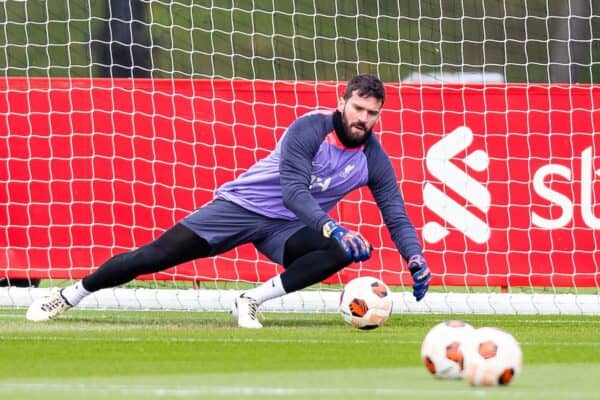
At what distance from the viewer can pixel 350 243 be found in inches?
393

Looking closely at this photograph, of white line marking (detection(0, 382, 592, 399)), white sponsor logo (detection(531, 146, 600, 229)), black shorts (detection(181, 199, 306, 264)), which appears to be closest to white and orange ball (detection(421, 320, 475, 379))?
white line marking (detection(0, 382, 592, 399))

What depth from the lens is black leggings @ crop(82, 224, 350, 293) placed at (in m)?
10.6

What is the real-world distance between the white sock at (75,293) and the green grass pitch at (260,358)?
6.5 inches

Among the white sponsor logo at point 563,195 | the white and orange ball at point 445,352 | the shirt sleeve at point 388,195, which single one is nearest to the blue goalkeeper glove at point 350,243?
the shirt sleeve at point 388,195

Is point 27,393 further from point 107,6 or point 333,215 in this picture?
point 107,6

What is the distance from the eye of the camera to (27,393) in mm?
6801

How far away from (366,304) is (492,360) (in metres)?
3.43

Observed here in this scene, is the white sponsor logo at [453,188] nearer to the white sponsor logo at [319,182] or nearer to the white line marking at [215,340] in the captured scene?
the white sponsor logo at [319,182]

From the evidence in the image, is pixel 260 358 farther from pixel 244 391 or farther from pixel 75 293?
pixel 75 293

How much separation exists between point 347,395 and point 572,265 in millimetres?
6548

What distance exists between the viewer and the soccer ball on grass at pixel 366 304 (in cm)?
1045

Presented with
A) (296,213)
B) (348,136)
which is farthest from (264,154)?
(296,213)

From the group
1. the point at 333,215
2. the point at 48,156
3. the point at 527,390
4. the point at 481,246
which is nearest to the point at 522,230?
the point at 481,246

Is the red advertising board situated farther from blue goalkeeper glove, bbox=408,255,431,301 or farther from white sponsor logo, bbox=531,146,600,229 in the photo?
blue goalkeeper glove, bbox=408,255,431,301
